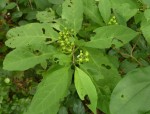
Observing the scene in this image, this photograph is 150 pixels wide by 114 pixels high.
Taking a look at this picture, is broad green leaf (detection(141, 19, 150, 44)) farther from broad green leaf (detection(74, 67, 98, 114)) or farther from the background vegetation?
broad green leaf (detection(74, 67, 98, 114))

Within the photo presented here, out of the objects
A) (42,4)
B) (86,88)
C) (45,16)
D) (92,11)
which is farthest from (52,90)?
(42,4)

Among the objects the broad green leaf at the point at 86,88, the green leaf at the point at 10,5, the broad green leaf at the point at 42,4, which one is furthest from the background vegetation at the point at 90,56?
the green leaf at the point at 10,5

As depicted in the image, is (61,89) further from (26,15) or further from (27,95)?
(26,15)

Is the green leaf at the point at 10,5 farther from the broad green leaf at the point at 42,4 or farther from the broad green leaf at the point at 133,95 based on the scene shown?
the broad green leaf at the point at 133,95

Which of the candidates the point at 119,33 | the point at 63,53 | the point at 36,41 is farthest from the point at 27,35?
the point at 119,33

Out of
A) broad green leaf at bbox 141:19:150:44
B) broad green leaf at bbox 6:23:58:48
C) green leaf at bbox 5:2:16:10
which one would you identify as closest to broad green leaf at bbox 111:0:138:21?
broad green leaf at bbox 141:19:150:44
